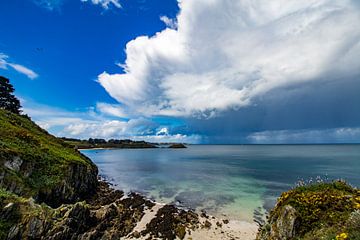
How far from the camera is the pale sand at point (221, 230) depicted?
24750 millimetres

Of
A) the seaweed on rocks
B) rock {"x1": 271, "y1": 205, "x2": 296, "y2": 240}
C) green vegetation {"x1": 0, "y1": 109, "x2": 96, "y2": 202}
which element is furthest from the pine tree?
rock {"x1": 271, "y1": 205, "x2": 296, "y2": 240}

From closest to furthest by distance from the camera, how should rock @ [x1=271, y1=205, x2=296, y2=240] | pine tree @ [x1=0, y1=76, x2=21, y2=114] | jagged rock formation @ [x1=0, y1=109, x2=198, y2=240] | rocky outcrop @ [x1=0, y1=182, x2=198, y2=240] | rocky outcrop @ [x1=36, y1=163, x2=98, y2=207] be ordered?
rock @ [x1=271, y1=205, x2=296, y2=240], rocky outcrop @ [x1=0, y1=182, x2=198, y2=240], jagged rock formation @ [x1=0, y1=109, x2=198, y2=240], rocky outcrop @ [x1=36, y1=163, x2=98, y2=207], pine tree @ [x1=0, y1=76, x2=21, y2=114]

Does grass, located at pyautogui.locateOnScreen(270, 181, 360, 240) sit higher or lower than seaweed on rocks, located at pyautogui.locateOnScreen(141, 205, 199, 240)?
higher

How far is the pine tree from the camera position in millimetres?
64875

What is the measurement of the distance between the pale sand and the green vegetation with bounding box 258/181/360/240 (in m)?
12.3

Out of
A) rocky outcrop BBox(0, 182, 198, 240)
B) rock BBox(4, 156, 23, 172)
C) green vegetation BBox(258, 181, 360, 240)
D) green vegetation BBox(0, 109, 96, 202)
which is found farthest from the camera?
rock BBox(4, 156, 23, 172)

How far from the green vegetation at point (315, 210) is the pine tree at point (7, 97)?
7967 centimetres

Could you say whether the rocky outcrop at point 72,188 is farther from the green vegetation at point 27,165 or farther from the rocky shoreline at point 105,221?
the rocky shoreline at point 105,221

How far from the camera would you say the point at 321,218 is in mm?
11438

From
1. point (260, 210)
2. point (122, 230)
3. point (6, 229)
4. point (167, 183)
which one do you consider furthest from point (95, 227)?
point (167, 183)

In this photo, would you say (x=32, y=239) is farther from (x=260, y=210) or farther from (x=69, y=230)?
(x=260, y=210)

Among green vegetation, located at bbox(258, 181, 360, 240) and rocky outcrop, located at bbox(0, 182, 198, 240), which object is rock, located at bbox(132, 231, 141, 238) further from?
green vegetation, located at bbox(258, 181, 360, 240)

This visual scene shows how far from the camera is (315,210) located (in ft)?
38.9

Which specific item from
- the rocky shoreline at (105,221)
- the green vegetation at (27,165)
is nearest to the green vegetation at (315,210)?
the rocky shoreline at (105,221)
